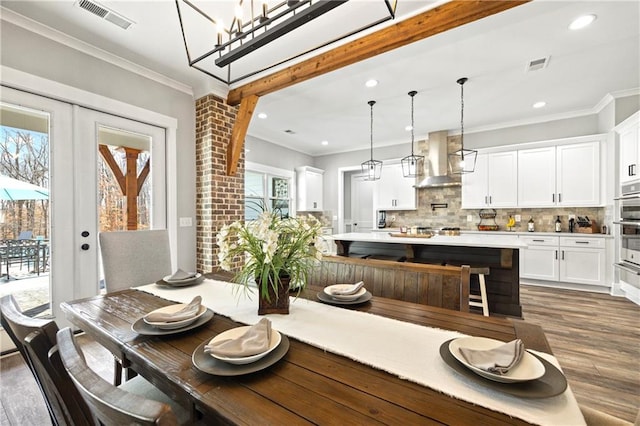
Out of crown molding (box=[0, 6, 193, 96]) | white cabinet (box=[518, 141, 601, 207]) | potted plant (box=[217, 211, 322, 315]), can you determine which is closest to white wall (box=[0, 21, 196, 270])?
crown molding (box=[0, 6, 193, 96])

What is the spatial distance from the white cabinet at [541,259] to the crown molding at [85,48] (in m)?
5.73

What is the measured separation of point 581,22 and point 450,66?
1.07 metres

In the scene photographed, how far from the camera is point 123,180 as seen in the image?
3.05m

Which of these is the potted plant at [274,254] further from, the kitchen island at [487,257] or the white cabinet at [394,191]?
the white cabinet at [394,191]

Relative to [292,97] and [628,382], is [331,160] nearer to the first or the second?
[292,97]

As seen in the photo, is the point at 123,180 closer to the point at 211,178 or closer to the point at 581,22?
the point at 211,178

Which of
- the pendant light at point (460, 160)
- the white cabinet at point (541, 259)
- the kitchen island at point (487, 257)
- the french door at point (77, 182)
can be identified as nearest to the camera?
the french door at point (77, 182)

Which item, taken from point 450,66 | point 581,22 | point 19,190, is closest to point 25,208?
point 19,190

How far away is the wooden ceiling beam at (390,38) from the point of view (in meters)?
1.97

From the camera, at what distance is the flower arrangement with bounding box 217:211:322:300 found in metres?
1.20

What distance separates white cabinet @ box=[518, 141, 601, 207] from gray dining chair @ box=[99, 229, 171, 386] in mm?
5447

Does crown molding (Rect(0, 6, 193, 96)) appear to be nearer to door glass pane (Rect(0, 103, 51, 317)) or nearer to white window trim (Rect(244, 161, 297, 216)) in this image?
door glass pane (Rect(0, 103, 51, 317))

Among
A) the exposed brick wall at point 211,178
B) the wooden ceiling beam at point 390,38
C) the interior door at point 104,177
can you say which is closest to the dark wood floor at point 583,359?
the interior door at point 104,177

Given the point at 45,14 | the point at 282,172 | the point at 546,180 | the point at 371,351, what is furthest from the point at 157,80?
the point at 546,180
